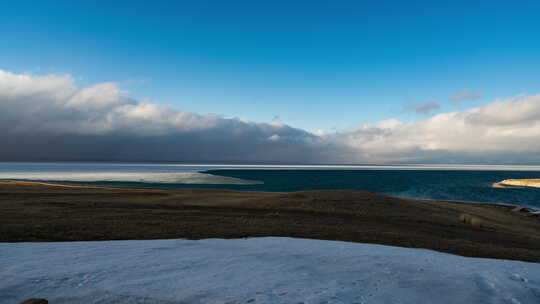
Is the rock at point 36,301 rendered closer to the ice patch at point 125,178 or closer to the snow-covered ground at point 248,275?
the snow-covered ground at point 248,275

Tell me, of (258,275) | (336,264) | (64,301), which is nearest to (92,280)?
(64,301)

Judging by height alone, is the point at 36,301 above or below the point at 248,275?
above

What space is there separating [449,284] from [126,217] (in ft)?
41.3

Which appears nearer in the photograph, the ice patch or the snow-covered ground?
the snow-covered ground

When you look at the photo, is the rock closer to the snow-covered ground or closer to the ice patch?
the snow-covered ground

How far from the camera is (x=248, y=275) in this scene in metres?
5.61

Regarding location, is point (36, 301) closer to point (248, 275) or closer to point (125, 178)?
point (248, 275)

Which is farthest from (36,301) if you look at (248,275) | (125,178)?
(125,178)

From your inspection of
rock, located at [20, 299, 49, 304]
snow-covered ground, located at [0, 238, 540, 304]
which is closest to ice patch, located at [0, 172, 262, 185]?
snow-covered ground, located at [0, 238, 540, 304]

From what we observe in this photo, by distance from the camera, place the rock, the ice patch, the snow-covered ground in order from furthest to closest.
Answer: the ice patch, the snow-covered ground, the rock

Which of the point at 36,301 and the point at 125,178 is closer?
the point at 36,301

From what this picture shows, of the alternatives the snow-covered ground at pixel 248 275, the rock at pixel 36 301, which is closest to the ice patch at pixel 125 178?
the snow-covered ground at pixel 248 275

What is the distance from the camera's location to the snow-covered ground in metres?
4.68

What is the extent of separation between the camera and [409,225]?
49.4ft
